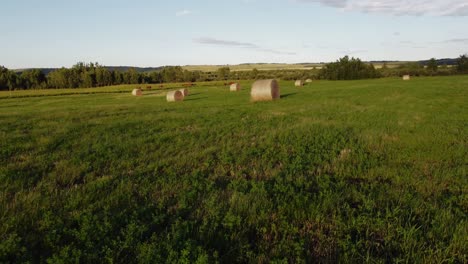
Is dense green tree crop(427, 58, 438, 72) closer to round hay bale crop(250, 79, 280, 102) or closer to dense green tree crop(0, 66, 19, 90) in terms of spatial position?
round hay bale crop(250, 79, 280, 102)

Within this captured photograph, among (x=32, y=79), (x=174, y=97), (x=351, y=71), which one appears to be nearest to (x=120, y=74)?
(x=32, y=79)

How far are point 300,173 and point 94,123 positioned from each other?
1204 cm

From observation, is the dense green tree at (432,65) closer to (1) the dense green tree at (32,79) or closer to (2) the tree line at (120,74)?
(2) the tree line at (120,74)

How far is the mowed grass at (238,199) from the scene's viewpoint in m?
4.00

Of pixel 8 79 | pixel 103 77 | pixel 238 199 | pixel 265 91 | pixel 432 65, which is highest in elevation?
pixel 432 65

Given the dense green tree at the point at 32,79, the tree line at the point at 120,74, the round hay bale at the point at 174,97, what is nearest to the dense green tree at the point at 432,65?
the tree line at the point at 120,74

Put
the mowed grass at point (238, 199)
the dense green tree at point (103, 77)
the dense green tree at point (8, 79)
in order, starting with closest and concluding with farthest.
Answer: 1. the mowed grass at point (238, 199)
2. the dense green tree at point (8, 79)
3. the dense green tree at point (103, 77)

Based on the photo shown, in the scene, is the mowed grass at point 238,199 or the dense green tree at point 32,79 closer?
the mowed grass at point 238,199

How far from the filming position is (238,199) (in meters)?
5.46

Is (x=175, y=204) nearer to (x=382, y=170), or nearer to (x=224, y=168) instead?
(x=224, y=168)

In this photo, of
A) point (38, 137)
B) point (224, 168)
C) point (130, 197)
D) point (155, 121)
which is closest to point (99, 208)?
point (130, 197)

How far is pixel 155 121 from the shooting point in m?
16.1

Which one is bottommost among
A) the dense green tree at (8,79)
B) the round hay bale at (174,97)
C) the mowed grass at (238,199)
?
the mowed grass at (238,199)

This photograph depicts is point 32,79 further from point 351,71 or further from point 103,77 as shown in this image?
point 351,71
